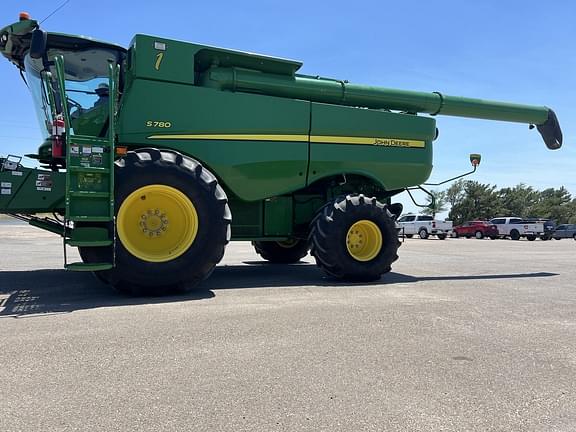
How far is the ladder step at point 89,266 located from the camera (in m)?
5.84

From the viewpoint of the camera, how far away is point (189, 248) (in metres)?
6.63

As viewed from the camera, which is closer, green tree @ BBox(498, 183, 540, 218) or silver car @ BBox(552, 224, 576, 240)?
silver car @ BBox(552, 224, 576, 240)

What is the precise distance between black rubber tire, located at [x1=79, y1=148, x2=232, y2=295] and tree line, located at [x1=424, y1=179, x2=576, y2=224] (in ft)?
191

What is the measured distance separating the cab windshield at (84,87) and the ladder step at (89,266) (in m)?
2.28

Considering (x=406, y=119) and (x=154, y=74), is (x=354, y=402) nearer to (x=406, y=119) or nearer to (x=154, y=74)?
(x=154, y=74)

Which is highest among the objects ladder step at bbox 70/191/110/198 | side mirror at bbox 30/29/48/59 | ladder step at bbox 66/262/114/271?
side mirror at bbox 30/29/48/59

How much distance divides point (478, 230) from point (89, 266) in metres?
39.8

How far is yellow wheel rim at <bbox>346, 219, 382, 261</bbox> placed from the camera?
834cm

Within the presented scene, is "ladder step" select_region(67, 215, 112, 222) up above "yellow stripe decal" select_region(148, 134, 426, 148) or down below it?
below

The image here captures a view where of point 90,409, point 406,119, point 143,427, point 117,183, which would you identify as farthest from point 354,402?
point 406,119

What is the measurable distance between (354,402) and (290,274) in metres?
6.24

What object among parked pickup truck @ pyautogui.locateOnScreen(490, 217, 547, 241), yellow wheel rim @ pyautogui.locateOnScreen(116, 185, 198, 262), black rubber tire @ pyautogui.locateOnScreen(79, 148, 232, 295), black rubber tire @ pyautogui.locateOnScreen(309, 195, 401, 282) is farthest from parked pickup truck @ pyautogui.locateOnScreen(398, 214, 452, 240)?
yellow wheel rim @ pyautogui.locateOnScreen(116, 185, 198, 262)

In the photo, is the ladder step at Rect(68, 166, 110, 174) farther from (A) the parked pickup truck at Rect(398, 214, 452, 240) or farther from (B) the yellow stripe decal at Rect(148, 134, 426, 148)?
(A) the parked pickup truck at Rect(398, 214, 452, 240)

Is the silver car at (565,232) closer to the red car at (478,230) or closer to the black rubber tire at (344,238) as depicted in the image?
the red car at (478,230)
